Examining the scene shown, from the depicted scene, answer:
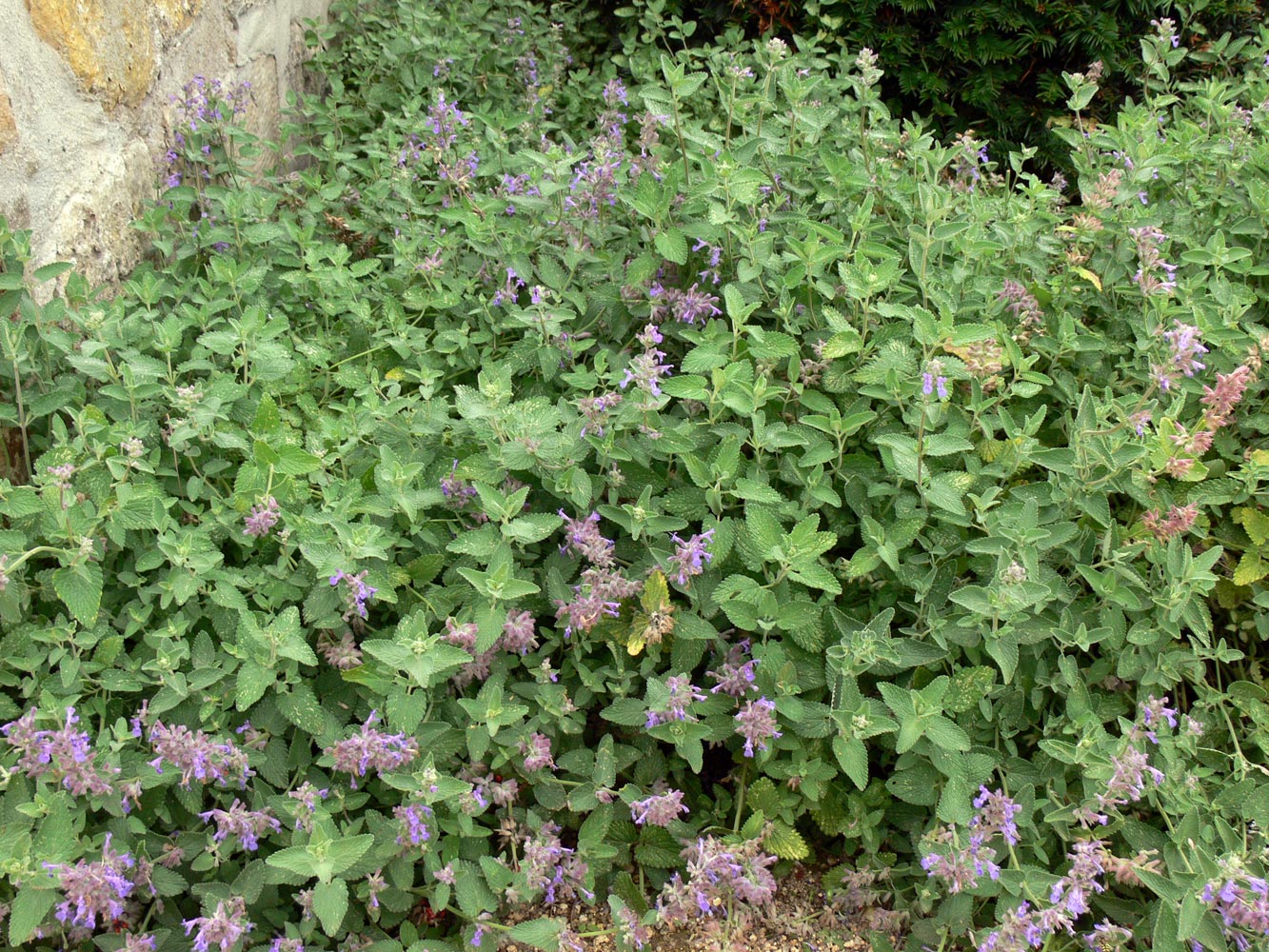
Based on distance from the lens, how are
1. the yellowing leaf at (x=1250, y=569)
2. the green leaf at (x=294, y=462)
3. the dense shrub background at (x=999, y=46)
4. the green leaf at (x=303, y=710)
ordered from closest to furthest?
the green leaf at (x=303, y=710) < the green leaf at (x=294, y=462) < the yellowing leaf at (x=1250, y=569) < the dense shrub background at (x=999, y=46)

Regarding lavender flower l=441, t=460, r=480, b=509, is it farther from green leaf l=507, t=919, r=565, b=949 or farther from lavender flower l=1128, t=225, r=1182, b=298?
lavender flower l=1128, t=225, r=1182, b=298

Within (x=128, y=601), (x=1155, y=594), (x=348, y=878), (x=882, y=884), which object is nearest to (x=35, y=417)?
(x=128, y=601)

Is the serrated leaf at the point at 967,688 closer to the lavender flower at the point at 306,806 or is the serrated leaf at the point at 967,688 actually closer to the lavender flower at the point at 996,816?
the lavender flower at the point at 996,816

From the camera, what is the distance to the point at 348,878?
82.6 inches

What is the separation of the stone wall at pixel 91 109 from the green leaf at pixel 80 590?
3.37 feet

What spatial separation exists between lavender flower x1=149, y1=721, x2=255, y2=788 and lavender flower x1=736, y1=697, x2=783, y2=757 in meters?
1.00

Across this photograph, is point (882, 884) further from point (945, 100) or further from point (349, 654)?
point (945, 100)

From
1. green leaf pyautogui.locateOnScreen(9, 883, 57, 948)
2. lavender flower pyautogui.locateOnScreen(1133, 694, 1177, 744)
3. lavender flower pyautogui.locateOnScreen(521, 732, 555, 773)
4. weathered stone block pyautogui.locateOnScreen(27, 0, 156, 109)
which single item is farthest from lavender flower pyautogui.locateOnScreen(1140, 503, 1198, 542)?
weathered stone block pyautogui.locateOnScreen(27, 0, 156, 109)

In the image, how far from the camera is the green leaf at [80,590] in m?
2.11

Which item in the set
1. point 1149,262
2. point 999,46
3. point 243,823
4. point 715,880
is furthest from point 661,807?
point 999,46

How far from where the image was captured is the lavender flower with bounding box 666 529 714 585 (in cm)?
229

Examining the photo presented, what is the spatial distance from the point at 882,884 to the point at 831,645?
0.57 m

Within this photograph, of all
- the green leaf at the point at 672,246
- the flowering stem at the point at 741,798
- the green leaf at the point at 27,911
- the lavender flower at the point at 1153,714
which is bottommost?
the flowering stem at the point at 741,798

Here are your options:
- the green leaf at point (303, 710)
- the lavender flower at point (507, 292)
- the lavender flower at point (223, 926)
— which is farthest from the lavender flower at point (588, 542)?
the lavender flower at point (223, 926)
